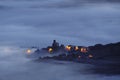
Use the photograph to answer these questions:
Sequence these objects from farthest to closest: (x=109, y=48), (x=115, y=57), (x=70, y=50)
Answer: (x=70, y=50), (x=109, y=48), (x=115, y=57)

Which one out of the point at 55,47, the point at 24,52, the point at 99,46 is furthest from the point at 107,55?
the point at 24,52

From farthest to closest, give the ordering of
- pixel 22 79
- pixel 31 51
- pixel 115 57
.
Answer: pixel 31 51
pixel 115 57
pixel 22 79

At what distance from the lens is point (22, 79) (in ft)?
99.6

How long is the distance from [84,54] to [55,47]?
13.4m

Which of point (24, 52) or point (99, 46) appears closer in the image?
point (99, 46)

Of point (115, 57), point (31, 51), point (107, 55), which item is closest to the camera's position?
point (115, 57)

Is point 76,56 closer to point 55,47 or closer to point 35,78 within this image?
point 55,47

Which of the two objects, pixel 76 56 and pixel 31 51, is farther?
pixel 31 51

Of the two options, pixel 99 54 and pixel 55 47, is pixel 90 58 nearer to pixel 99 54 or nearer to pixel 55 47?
pixel 99 54

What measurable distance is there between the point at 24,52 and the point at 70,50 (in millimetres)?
12073

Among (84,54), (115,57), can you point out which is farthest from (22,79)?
(84,54)

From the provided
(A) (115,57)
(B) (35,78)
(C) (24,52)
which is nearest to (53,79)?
(B) (35,78)

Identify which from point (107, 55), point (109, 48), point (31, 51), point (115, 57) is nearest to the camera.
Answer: point (115, 57)

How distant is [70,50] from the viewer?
8219 centimetres
